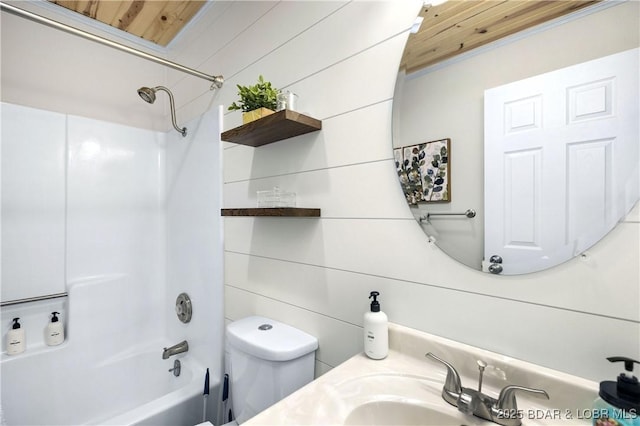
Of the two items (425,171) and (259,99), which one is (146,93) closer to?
(259,99)

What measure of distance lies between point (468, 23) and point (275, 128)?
640 millimetres

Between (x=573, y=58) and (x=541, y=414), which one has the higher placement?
(x=573, y=58)

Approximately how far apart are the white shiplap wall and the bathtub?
423mm

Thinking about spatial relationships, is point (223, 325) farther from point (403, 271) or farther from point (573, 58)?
point (573, 58)

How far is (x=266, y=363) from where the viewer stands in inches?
38.2

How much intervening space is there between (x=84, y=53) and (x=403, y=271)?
2376mm

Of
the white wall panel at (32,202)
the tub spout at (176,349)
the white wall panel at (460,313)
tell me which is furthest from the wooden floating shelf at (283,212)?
the white wall panel at (32,202)

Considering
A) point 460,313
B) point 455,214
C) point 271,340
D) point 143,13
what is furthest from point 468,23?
point 143,13

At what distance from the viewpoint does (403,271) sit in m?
0.83

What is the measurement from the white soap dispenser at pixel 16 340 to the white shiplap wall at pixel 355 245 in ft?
3.53

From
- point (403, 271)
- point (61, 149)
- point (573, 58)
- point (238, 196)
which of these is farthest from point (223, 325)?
point (573, 58)

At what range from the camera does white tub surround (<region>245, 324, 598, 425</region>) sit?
57cm

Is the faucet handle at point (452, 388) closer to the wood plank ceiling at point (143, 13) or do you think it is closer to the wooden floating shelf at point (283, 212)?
the wooden floating shelf at point (283, 212)

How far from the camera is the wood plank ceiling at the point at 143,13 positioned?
1.65 meters
